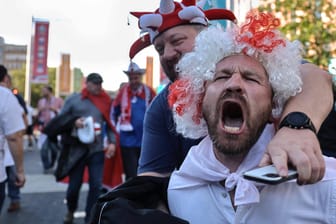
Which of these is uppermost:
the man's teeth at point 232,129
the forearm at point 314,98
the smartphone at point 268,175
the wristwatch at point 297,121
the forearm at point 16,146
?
the forearm at point 314,98

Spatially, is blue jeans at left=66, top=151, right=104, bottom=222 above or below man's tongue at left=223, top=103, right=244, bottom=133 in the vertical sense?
below

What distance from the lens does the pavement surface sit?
5.69m

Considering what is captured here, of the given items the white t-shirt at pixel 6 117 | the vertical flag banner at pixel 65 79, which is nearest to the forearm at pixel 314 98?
the white t-shirt at pixel 6 117

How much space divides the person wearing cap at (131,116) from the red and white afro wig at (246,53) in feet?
13.7

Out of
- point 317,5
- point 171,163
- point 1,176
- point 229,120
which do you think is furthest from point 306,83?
point 317,5

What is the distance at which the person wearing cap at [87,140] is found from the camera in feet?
17.6

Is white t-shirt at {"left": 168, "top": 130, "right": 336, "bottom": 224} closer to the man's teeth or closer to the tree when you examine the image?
the man's teeth

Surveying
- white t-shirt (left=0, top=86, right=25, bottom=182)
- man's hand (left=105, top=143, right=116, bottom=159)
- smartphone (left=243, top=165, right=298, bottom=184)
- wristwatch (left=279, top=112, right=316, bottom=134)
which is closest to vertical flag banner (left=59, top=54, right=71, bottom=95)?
man's hand (left=105, top=143, right=116, bottom=159)

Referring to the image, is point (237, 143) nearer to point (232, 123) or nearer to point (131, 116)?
point (232, 123)

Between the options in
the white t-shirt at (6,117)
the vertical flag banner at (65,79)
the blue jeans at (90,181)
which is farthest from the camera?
the vertical flag banner at (65,79)

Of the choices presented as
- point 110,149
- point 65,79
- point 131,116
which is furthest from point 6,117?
point 65,79

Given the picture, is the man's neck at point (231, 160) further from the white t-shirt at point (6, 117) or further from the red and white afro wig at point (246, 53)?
the white t-shirt at point (6, 117)

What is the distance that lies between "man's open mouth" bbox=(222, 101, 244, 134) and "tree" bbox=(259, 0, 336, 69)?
5724 millimetres

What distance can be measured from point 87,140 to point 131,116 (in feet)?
2.72
